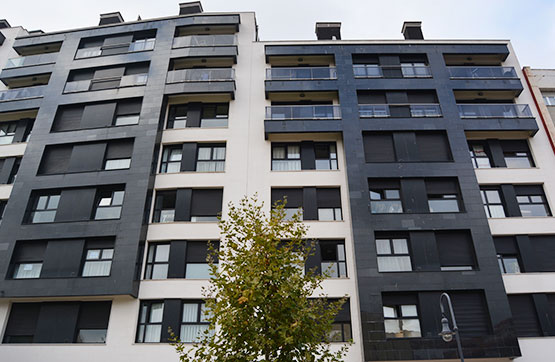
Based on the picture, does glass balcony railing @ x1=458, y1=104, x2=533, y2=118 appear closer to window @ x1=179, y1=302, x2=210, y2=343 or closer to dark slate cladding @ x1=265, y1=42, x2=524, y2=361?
dark slate cladding @ x1=265, y1=42, x2=524, y2=361

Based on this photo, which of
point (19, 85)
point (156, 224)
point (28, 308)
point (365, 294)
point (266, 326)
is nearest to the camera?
point (266, 326)

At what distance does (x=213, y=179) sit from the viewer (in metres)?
18.3

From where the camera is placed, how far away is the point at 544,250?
17.1m

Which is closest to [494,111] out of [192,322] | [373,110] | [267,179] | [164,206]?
[373,110]

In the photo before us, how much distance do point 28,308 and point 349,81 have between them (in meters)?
19.6

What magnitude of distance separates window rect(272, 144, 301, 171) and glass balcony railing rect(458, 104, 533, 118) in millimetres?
9036

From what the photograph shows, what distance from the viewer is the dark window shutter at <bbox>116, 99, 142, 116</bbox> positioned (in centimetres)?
2048

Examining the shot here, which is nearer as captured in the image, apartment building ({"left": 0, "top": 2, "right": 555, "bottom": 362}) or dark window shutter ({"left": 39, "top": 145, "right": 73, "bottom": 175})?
apartment building ({"left": 0, "top": 2, "right": 555, "bottom": 362})

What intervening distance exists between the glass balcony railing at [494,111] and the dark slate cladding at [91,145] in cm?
1453

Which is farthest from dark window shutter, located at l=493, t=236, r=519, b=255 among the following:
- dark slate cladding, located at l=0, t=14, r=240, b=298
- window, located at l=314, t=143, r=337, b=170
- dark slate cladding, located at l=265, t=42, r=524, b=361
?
dark slate cladding, located at l=0, t=14, r=240, b=298

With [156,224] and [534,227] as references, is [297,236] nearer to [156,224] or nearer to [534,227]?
[156,224]

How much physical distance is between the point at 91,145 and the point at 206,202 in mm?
7207

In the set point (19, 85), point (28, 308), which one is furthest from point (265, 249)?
Result: point (19, 85)

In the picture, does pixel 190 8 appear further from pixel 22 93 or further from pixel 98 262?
pixel 98 262
